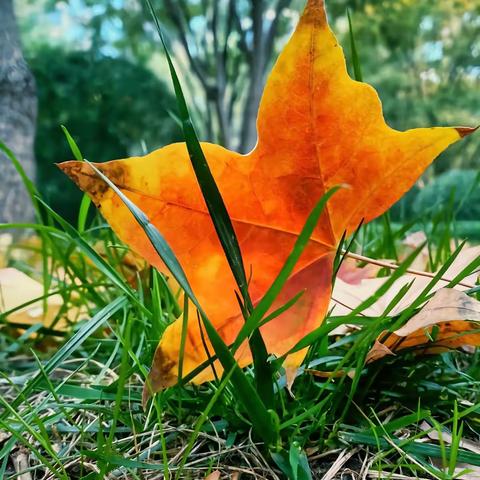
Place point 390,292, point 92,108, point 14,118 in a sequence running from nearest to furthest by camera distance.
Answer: point 390,292, point 14,118, point 92,108

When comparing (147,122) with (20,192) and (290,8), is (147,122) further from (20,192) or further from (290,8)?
(20,192)

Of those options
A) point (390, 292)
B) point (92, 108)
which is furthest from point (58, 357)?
point (92, 108)

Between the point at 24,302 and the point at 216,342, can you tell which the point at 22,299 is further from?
the point at 216,342


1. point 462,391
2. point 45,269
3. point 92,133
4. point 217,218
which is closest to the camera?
point 217,218

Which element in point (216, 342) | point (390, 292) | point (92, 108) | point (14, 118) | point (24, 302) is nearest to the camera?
point (216, 342)

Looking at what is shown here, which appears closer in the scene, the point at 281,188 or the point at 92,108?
the point at 281,188

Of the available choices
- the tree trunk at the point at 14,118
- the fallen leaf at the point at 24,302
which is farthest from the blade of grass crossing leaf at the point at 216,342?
the tree trunk at the point at 14,118

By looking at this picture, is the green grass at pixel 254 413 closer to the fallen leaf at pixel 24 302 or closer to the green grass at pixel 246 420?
the green grass at pixel 246 420

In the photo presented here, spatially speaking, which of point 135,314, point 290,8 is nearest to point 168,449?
point 135,314
